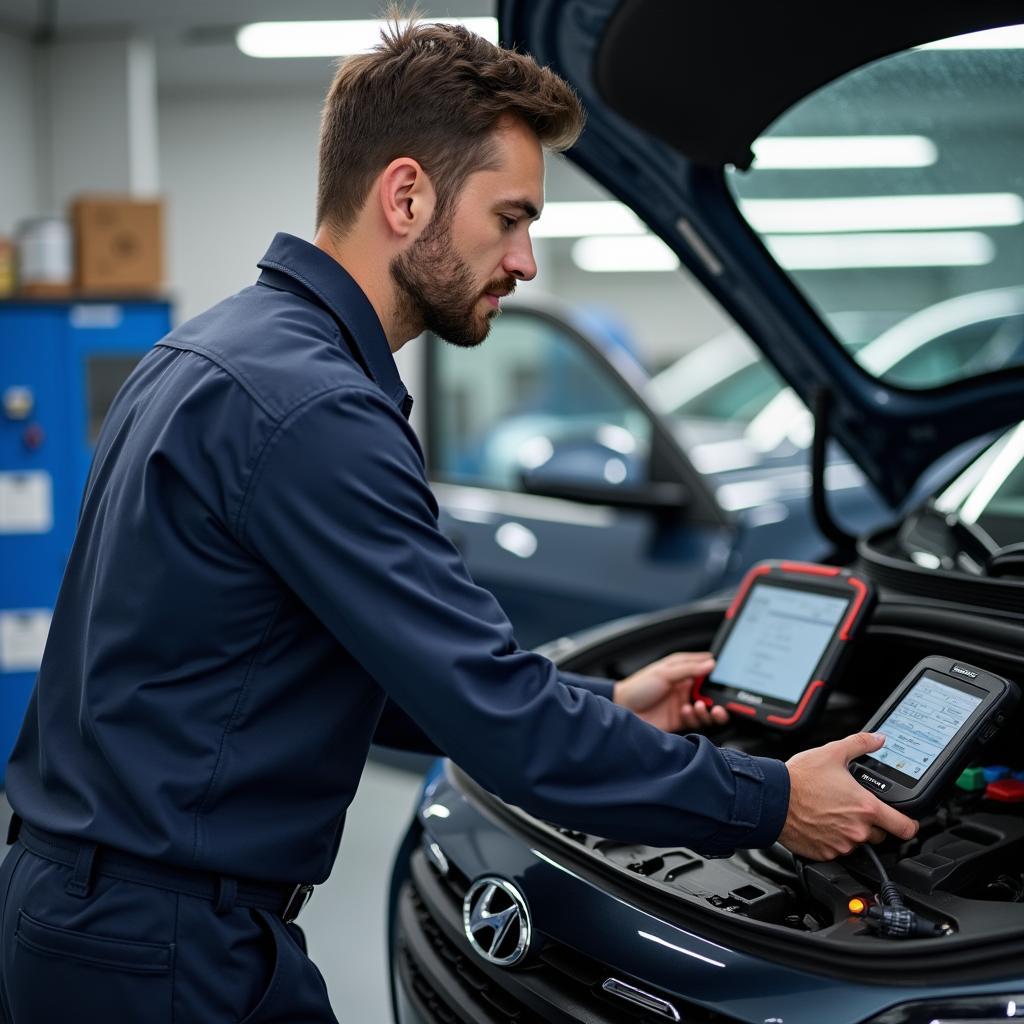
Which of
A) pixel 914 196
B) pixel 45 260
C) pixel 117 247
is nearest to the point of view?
pixel 914 196

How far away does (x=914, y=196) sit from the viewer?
89.7 inches

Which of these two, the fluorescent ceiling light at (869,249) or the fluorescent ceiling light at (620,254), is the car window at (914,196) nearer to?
the fluorescent ceiling light at (869,249)

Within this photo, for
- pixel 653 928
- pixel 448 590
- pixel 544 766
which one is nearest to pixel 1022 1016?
pixel 653 928

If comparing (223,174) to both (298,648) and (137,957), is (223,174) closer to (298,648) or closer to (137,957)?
(298,648)

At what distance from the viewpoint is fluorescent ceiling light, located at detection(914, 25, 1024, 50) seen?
5.76 feet

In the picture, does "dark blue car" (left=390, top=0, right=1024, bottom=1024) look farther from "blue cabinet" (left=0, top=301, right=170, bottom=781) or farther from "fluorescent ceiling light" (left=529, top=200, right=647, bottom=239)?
"fluorescent ceiling light" (left=529, top=200, right=647, bottom=239)

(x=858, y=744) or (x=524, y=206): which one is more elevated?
(x=524, y=206)

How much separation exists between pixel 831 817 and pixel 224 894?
653mm

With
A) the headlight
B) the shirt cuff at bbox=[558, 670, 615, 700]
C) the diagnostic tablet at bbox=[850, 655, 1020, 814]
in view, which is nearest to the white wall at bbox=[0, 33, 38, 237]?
the shirt cuff at bbox=[558, 670, 615, 700]

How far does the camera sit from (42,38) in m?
6.43

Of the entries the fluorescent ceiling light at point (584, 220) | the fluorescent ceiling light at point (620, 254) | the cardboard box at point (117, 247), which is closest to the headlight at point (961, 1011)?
the cardboard box at point (117, 247)

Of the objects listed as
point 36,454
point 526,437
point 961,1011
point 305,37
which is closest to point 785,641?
point 961,1011

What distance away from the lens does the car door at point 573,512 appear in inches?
132

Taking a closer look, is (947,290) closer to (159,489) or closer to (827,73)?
(827,73)
